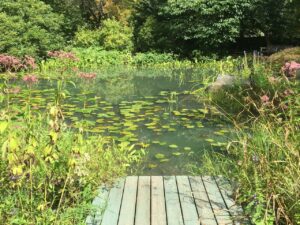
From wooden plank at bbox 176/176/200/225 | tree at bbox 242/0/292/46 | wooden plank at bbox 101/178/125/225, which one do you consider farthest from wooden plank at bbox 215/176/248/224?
tree at bbox 242/0/292/46

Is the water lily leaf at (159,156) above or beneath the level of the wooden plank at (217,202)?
beneath

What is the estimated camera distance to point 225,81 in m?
9.94

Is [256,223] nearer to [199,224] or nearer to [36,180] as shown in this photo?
[199,224]

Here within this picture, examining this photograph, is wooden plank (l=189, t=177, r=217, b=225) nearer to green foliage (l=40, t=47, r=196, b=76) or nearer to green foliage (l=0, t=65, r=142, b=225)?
green foliage (l=0, t=65, r=142, b=225)

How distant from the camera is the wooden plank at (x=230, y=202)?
3.19 m

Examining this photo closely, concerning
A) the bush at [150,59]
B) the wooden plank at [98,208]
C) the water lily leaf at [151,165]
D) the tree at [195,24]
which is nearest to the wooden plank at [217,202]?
the wooden plank at [98,208]

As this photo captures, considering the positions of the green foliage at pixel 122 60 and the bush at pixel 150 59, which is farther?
the bush at pixel 150 59

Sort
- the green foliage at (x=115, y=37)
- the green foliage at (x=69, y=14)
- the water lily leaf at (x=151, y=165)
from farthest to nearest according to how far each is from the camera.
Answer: the green foliage at (x=69, y=14)
the green foliage at (x=115, y=37)
the water lily leaf at (x=151, y=165)

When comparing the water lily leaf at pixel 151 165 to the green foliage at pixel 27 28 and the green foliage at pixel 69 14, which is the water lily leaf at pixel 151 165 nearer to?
the green foliage at pixel 27 28

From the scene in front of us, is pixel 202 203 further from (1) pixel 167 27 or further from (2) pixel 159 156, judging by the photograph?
(1) pixel 167 27

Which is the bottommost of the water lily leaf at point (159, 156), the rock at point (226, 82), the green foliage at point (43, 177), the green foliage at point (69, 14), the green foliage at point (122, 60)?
the green foliage at point (122, 60)

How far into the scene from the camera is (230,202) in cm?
348

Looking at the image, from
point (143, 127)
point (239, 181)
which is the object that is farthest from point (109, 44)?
point (239, 181)

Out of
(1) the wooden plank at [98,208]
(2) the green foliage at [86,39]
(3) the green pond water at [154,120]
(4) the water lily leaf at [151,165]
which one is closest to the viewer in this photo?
(1) the wooden plank at [98,208]
